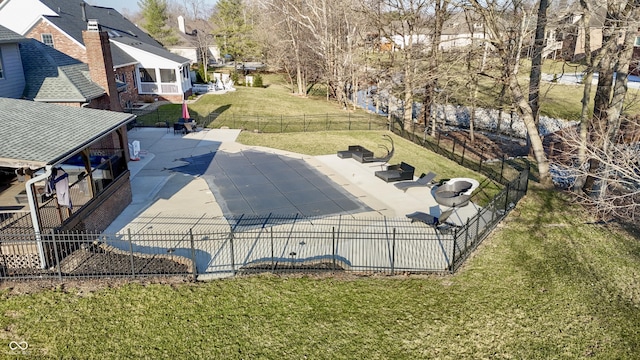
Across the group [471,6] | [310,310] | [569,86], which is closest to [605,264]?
[310,310]

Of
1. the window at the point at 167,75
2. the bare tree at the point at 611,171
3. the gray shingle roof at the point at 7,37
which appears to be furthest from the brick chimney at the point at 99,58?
the window at the point at 167,75

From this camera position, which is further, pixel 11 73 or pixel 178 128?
pixel 178 128

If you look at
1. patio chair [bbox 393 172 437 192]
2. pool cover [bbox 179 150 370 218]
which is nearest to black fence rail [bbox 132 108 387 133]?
pool cover [bbox 179 150 370 218]

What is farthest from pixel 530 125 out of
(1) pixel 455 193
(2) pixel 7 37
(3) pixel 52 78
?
(2) pixel 7 37

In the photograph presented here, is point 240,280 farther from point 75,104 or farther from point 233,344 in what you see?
point 75,104

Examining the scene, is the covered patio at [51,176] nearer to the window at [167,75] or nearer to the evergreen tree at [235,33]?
the window at [167,75]

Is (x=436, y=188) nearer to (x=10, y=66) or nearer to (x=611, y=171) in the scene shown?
(x=611, y=171)
